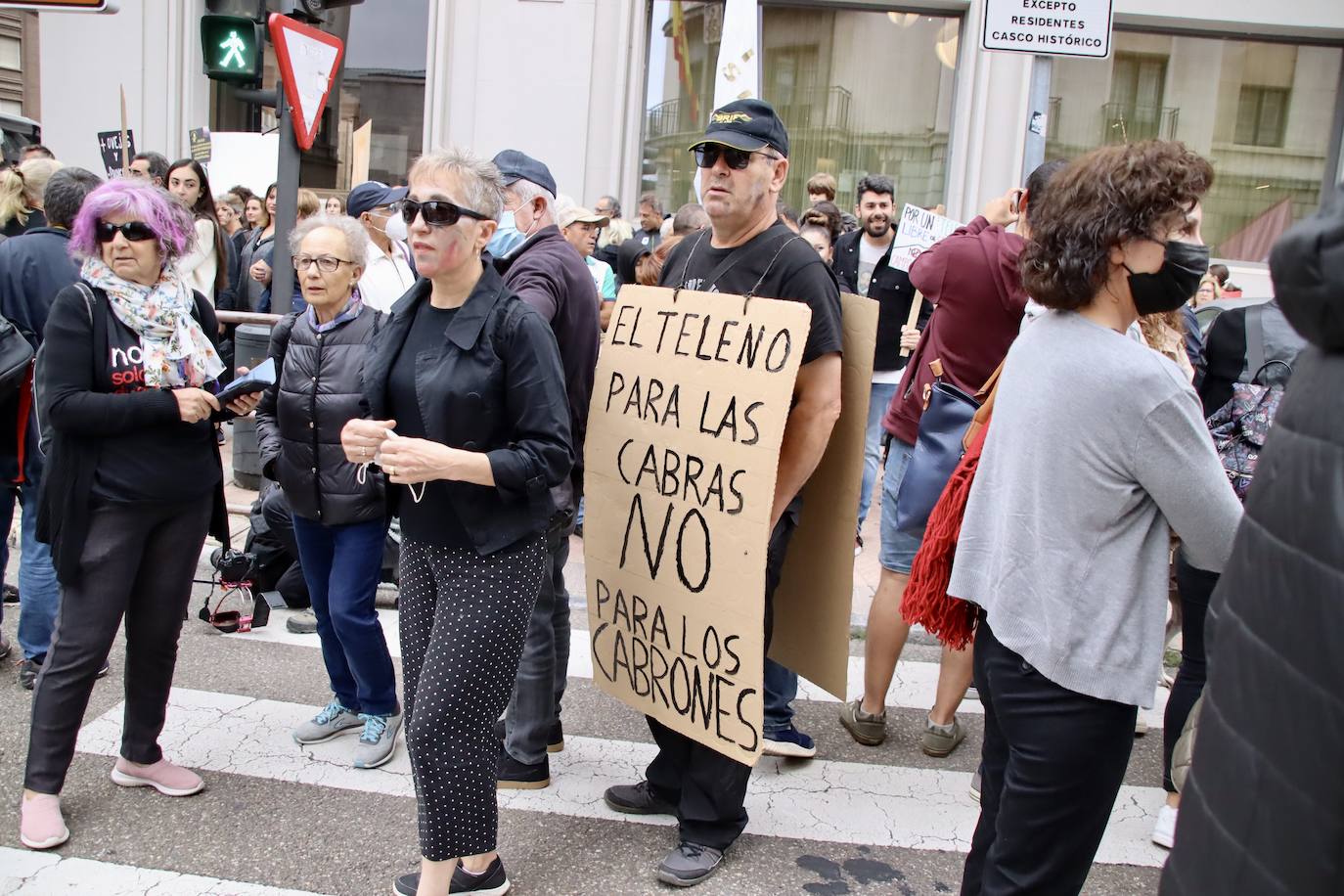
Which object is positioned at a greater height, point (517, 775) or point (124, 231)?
point (124, 231)

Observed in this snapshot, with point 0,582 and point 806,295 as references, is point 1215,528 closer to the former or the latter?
point 806,295

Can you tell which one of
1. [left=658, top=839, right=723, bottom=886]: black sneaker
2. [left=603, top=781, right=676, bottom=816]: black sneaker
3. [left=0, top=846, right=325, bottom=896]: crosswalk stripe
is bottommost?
[left=0, top=846, right=325, bottom=896]: crosswalk stripe

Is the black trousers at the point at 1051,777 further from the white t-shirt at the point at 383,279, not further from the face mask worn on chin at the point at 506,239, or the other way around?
the white t-shirt at the point at 383,279

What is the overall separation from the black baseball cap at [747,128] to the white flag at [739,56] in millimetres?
3158

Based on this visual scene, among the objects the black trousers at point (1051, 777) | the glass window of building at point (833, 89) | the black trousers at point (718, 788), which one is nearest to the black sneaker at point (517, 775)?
the black trousers at point (718, 788)

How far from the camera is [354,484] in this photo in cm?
402

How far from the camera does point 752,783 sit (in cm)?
413

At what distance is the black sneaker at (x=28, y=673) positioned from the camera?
15.3 ft

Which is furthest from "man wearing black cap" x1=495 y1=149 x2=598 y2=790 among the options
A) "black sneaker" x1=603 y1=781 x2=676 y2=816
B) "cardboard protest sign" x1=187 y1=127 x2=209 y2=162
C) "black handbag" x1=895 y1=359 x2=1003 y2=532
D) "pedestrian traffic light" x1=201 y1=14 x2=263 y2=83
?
"cardboard protest sign" x1=187 y1=127 x2=209 y2=162

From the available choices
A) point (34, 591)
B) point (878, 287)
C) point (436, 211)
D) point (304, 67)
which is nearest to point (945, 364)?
point (436, 211)

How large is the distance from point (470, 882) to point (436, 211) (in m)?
1.81

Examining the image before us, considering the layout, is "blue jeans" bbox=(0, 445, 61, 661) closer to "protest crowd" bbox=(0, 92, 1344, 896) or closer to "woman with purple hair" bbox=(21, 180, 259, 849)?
"protest crowd" bbox=(0, 92, 1344, 896)

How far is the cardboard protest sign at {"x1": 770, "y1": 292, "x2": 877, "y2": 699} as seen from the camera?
3.41 metres

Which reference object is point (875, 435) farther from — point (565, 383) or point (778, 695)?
point (565, 383)
